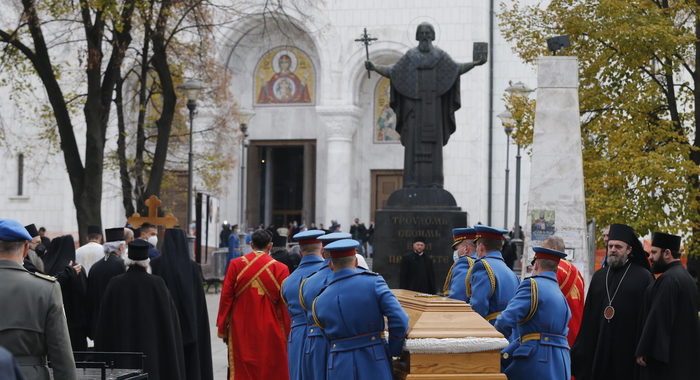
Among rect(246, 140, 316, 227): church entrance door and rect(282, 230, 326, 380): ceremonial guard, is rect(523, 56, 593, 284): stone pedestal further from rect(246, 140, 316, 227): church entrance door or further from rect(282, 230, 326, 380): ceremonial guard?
rect(246, 140, 316, 227): church entrance door

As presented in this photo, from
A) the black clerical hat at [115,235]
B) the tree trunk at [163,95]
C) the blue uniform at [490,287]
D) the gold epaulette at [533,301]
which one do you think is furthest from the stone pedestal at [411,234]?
the gold epaulette at [533,301]

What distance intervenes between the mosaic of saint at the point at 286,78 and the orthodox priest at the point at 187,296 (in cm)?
3296

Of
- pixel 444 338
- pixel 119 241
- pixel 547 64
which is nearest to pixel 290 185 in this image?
pixel 547 64

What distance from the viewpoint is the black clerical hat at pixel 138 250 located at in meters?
10.5

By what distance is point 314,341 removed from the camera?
8117 millimetres

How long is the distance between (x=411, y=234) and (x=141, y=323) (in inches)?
269

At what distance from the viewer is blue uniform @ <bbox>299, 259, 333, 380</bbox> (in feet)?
26.3

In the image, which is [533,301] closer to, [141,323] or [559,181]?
[141,323]

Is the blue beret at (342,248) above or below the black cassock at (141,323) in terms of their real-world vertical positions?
above

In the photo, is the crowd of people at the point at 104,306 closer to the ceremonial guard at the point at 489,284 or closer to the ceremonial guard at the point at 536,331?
the ceremonial guard at the point at 489,284

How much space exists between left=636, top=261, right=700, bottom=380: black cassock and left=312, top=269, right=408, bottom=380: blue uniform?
10.4 ft

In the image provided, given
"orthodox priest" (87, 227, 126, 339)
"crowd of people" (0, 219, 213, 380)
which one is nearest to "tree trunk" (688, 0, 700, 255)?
"crowd of people" (0, 219, 213, 380)

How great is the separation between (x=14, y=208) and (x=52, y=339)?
39.6m

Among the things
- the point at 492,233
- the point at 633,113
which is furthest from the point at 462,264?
the point at 633,113
